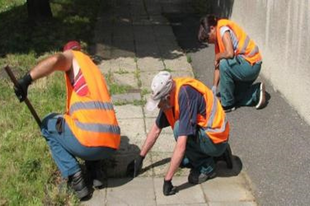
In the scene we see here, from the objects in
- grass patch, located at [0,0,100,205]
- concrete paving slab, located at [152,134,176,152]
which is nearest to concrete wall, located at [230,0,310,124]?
concrete paving slab, located at [152,134,176,152]

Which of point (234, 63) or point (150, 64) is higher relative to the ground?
point (234, 63)

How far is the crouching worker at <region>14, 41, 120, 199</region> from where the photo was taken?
178 inches

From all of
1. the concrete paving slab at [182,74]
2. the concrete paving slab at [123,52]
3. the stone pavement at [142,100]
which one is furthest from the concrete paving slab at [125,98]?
the concrete paving slab at [123,52]

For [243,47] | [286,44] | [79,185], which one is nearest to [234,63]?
[243,47]

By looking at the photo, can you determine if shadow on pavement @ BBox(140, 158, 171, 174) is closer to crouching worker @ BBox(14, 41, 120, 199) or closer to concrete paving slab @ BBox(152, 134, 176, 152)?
concrete paving slab @ BBox(152, 134, 176, 152)

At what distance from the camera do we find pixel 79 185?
4.63 meters

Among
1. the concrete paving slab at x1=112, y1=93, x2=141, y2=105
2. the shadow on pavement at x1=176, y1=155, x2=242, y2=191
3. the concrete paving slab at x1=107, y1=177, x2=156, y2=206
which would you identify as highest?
the concrete paving slab at x1=107, y1=177, x2=156, y2=206

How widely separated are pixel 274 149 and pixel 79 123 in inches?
82.6

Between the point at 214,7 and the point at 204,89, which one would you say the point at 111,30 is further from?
the point at 204,89

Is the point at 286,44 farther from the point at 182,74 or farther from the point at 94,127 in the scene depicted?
the point at 94,127

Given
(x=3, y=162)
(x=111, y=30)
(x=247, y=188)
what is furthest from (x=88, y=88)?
(x=111, y=30)

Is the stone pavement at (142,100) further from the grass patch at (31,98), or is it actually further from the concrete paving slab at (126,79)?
the grass patch at (31,98)

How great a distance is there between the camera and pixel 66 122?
4.62 meters

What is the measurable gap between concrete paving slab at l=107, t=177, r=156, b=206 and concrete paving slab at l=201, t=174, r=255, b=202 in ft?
1.67
